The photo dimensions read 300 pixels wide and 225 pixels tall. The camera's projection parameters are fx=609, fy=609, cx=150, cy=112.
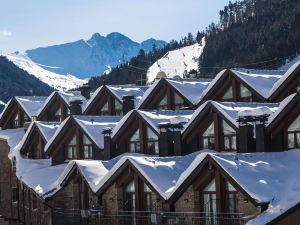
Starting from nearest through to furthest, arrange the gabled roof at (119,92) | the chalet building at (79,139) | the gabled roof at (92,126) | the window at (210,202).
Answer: the window at (210,202), the gabled roof at (92,126), the chalet building at (79,139), the gabled roof at (119,92)

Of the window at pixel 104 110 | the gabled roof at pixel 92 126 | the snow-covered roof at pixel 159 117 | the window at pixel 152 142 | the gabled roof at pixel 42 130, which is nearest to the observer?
the snow-covered roof at pixel 159 117

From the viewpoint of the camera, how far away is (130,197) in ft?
83.6

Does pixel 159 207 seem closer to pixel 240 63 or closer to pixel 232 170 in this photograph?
pixel 232 170

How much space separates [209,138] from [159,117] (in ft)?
10.8

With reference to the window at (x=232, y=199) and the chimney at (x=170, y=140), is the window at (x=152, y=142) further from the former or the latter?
the window at (x=232, y=199)

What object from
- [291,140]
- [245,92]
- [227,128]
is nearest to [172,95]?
[245,92]

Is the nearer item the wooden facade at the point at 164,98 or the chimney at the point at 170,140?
the chimney at the point at 170,140

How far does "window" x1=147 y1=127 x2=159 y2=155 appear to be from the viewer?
28.3 metres

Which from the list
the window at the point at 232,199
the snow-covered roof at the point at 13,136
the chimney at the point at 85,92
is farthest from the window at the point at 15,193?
the window at the point at 232,199

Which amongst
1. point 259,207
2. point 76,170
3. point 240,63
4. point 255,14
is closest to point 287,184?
point 259,207

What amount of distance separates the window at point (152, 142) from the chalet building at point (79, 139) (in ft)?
9.88

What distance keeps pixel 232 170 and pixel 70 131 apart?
555 inches

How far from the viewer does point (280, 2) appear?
180125 mm

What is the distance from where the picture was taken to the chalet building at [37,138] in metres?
35.2
